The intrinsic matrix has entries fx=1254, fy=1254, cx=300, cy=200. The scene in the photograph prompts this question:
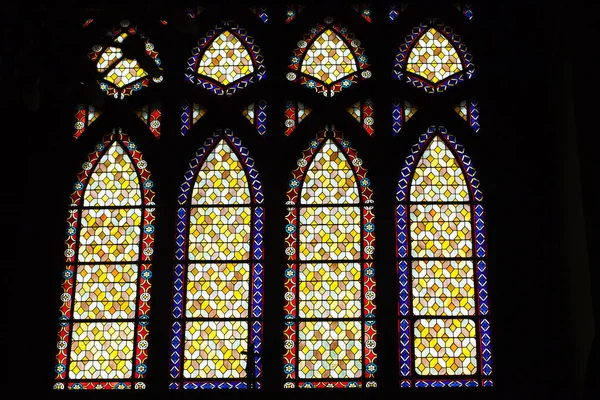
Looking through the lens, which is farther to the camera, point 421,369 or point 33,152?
point 33,152

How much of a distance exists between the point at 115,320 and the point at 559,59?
454cm

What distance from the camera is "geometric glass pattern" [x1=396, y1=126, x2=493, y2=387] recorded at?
427 inches

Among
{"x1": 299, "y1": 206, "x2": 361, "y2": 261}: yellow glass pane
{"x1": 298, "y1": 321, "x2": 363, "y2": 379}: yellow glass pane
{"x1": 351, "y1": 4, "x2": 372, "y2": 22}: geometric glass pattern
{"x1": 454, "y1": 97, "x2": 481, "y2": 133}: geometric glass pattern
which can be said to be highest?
{"x1": 351, "y1": 4, "x2": 372, "y2": 22}: geometric glass pattern

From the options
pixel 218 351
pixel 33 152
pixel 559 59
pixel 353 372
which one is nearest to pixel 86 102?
pixel 33 152

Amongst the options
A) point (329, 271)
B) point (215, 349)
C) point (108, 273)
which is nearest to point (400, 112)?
point (329, 271)

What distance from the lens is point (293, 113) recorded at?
463 inches

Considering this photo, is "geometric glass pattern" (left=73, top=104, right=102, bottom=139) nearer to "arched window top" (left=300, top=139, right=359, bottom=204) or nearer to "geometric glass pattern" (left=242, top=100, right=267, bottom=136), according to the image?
"geometric glass pattern" (left=242, top=100, right=267, bottom=136)

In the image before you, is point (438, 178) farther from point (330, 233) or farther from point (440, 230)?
point (330, 233)

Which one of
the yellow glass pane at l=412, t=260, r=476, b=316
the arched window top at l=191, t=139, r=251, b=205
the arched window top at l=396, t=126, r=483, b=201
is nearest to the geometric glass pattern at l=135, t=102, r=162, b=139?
the arched window top at l=191, t=139, r=251, b=205

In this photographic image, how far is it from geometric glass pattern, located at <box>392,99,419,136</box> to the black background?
63mm

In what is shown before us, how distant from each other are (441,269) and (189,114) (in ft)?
9.16

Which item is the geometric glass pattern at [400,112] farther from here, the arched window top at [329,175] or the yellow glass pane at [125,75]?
the yellow glass pane at [125,75]

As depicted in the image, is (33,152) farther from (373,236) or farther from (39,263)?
(373,236)

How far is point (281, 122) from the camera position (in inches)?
461
